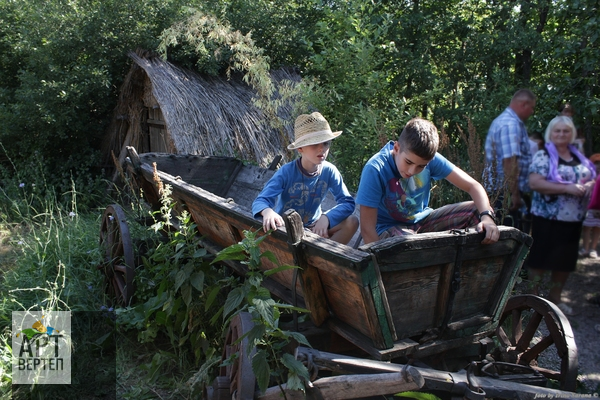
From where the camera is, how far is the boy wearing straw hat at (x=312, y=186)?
320 centimetres

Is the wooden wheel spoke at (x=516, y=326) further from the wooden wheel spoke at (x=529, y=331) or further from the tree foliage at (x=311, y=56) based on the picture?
the tree foliage at (x=311, y=56)

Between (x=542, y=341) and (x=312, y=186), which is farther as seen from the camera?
(x=312, y=186)

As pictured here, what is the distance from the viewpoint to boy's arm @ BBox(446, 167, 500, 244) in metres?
2.39

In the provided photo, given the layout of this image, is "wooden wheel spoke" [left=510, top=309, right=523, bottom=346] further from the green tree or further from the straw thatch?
the green tree

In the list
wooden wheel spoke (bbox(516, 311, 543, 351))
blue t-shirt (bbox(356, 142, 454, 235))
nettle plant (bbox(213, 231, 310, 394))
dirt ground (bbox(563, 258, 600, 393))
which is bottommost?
dirt ground (bbox(563, 258, 600, 393))

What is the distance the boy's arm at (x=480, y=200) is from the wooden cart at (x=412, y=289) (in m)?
0.05

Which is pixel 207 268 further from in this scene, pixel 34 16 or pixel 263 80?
pixel 34 16

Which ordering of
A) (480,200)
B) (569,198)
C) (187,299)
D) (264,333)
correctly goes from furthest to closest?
(569,198), (187,299), (480,200), (264,333)

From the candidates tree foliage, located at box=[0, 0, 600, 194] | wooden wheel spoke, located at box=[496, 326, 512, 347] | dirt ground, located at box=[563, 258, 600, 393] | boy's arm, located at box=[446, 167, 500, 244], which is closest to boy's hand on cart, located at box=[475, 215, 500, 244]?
boy's arm, located at box=[446, 167, 500, 244]

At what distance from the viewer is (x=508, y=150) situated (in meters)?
4.43

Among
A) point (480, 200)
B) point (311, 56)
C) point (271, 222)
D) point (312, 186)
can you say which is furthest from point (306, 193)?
point (311, 56)

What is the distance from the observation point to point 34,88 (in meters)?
7.79

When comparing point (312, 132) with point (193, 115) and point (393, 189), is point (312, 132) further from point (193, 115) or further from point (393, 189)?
point (193, 115)

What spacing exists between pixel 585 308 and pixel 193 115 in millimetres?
5172
